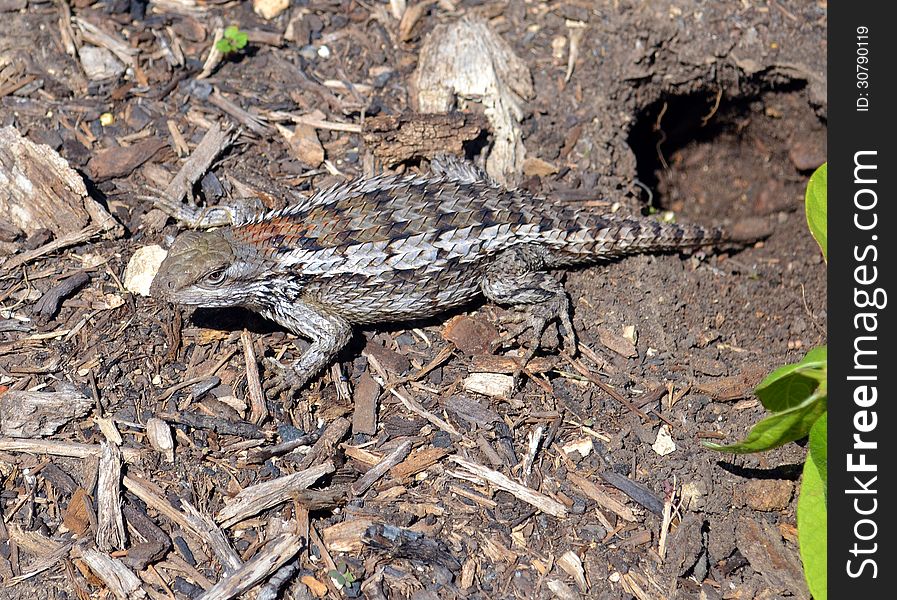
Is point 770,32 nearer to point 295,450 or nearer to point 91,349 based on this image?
point 295,450

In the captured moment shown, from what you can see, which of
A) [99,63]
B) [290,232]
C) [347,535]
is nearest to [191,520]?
[347,535]

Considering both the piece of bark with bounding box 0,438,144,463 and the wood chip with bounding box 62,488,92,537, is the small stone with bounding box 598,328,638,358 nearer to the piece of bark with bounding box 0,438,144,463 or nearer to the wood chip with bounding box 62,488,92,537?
the piece of bark with bounding box 0,438,144,463

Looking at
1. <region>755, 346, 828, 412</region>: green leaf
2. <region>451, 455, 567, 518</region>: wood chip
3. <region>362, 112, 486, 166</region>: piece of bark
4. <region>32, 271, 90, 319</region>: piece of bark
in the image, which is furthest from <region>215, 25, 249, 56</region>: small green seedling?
<region>755, 346, 828, 412</region>: green leaf

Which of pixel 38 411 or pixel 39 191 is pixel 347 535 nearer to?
pixel 38 411

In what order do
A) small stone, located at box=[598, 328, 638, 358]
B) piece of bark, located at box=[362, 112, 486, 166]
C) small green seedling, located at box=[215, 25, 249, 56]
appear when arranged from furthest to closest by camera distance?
small green seedling, located at box=[215, 25, 249, 56] < piece of bark, located at box=[362, 112, 486, 166] < small stone, located at box=[598, 328, 638, 358]

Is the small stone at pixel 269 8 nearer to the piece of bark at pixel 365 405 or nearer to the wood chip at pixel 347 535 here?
the piece of bark at pixel 365 405
